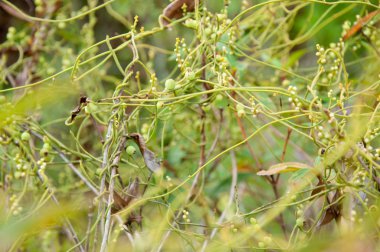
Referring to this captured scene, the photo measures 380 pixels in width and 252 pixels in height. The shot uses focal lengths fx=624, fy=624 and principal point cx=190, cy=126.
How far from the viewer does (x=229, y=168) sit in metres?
1.68

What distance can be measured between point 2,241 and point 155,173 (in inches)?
17.5

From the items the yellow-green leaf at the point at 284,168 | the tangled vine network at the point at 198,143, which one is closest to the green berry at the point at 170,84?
the tangled vine network at the point at 198,143

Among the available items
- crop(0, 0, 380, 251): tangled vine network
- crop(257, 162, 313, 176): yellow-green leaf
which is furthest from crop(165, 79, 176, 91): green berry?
crop(257, 162, 313, 176): yellow-green leaf

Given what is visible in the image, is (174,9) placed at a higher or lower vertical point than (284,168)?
higher

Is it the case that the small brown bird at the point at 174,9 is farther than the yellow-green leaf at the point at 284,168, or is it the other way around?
the small brown bird at the point at 174,9

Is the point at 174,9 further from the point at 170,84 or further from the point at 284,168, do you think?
the point at 284,168

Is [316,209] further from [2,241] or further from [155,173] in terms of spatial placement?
[2,241]

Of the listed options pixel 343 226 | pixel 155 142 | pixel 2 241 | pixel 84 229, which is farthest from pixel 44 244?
pixel 2 241

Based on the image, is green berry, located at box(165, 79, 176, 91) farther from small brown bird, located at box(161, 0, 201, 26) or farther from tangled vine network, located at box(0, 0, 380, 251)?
small brown bird, located at box(161, 0, 201, 26)

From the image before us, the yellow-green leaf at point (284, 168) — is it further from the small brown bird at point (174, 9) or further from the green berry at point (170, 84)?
the small brown bird at point (174, 9)

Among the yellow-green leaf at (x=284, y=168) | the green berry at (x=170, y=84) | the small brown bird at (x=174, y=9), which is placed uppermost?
the small brown bird at (x=174, y=9)

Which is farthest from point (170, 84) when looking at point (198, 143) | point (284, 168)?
point (198, 143)

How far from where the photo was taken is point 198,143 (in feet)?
4.44

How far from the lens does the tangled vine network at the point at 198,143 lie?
0.91 metres
